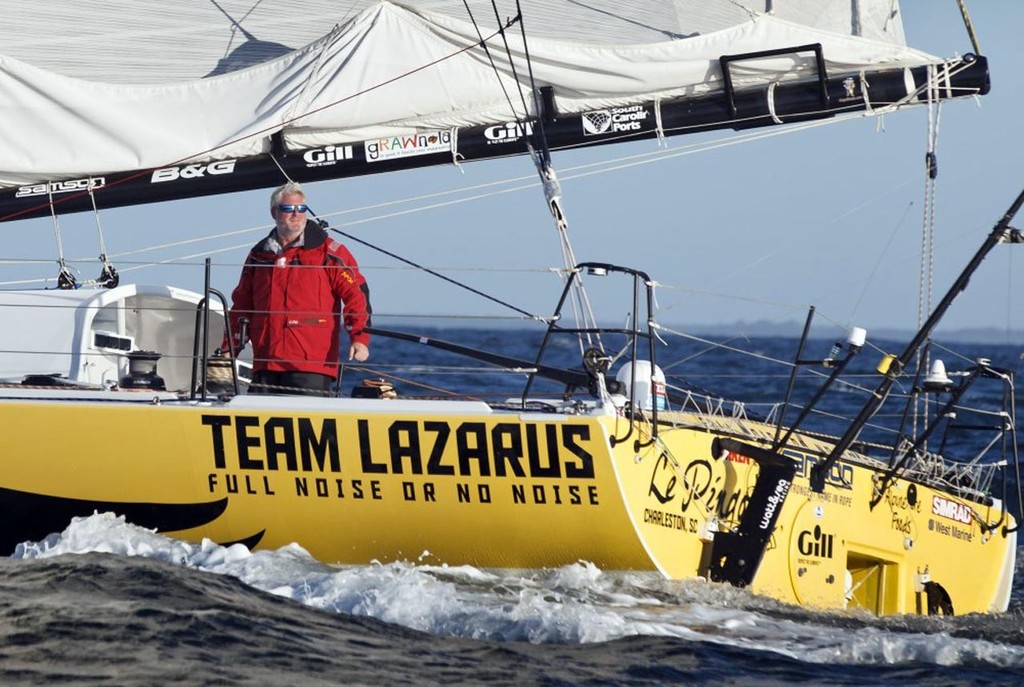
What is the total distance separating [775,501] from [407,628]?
1.96 metres

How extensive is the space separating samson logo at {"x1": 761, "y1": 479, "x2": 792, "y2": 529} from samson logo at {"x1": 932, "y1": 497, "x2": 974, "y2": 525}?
152 centimetres

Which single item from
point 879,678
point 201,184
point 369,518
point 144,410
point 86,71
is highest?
point 86,71

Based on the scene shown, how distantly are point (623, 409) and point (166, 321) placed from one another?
3181 millimetres

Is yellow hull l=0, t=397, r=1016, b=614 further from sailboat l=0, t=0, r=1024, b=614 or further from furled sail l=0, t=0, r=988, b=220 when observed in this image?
furled sail l=0, t=0, r=988, b=220

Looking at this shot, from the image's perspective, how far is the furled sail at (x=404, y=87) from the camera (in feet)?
23.8

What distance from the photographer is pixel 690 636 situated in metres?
5.41

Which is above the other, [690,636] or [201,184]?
[201,184]

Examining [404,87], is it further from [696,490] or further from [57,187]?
[696,490]

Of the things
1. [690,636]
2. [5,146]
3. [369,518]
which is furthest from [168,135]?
[690,636]

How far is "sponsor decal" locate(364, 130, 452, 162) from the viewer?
738 cm

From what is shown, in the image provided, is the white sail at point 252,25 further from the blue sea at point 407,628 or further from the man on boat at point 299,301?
the blue sea at point 407,628

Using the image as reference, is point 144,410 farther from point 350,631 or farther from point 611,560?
point 611,560

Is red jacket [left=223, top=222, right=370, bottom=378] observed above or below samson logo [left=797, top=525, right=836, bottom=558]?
above

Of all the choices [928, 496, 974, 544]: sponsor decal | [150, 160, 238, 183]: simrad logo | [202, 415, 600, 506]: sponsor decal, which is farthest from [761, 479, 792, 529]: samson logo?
[150, 160, 238, 183]: simrad logo
